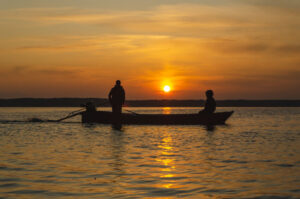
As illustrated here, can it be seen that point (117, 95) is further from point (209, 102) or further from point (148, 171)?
point (148, 171)

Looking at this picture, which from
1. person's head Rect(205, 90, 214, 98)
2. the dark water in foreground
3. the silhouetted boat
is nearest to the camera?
the dark water in foreground

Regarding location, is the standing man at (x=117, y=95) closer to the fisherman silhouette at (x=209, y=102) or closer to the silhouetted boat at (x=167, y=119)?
the silhouetted boat at (x=167, y=119)

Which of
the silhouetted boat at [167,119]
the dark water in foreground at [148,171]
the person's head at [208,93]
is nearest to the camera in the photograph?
the dark water in foreground at [148,171]

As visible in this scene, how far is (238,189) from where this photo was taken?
8.64m

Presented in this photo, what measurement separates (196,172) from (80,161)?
3629mm

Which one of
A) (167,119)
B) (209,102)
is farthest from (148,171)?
(167,119)

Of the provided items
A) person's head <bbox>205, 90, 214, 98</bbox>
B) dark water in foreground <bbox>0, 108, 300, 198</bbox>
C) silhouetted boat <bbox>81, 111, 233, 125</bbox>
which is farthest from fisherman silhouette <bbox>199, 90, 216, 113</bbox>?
dark water in foreground <bbox>0, 108, 300, 198</bbox>

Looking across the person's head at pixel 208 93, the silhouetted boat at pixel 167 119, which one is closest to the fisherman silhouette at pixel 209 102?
the person's head at pixel 208 93

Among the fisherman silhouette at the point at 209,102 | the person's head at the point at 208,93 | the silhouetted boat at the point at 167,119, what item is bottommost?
the silhouetted boat at the point at 167,119

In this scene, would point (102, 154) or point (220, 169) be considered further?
point (102, 154)

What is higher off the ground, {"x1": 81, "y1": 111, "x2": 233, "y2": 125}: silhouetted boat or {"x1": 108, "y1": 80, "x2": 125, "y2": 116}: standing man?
{"x1": 108, "y1": 80, "x2": 125, "y2": 116}: standing man

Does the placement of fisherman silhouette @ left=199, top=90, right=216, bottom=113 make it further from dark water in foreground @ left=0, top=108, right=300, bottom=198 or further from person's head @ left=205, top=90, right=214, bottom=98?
dark water in foreground @ left=0, top=108, right=300, bottom=198

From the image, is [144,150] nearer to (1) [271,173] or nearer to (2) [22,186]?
(1) [271,173]

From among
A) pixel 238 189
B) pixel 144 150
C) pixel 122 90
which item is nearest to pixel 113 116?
pixel 122 90
